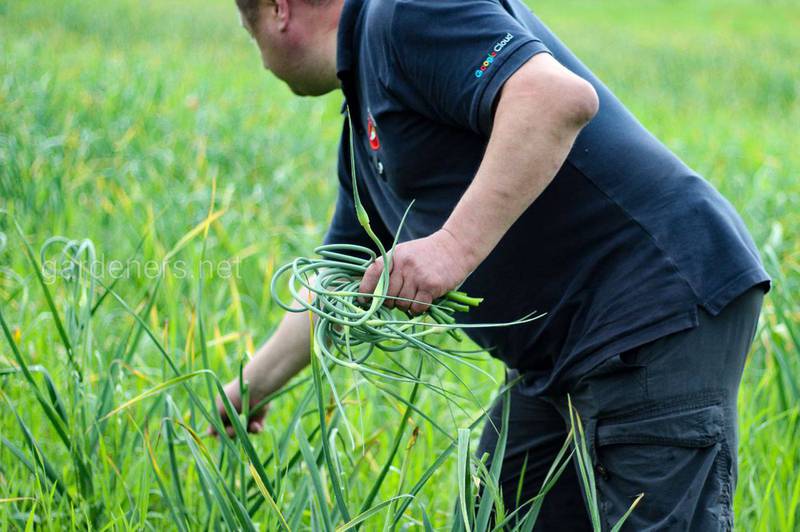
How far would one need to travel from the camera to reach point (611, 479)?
1468mm

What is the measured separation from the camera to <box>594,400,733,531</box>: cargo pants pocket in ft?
4.50

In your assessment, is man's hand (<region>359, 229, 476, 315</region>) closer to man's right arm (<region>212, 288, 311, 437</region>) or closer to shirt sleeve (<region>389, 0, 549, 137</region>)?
shirt sleeve (<region>389, 0, 549, 137</region>)

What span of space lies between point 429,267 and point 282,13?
583mm

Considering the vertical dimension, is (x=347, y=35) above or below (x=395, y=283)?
above

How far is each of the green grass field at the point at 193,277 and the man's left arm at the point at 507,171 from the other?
0.23 meters

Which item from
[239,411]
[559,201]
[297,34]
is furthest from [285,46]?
[239,411]

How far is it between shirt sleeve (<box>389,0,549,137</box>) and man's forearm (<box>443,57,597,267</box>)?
42 millimetres

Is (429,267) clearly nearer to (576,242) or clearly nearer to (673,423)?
(576,242)

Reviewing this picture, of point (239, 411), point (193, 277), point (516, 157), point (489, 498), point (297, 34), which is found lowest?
point (193, 277)

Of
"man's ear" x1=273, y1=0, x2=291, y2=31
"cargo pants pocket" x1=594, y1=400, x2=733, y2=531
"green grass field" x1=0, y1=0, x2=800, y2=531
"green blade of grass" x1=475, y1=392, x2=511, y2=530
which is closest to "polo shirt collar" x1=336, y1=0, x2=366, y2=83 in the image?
"man's ear" x1=273, y1=0, x2=291, y2=31

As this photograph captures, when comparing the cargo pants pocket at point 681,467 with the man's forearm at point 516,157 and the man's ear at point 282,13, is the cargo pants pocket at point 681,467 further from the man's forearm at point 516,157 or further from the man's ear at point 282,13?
the man's ear at point 282,13

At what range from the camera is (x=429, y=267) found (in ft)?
4.03

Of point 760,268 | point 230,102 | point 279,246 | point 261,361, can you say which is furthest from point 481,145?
point 230,102

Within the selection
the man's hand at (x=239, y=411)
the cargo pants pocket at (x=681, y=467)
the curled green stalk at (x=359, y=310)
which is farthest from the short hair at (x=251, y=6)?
the cargo pants pocket at (x=681, y=467)
